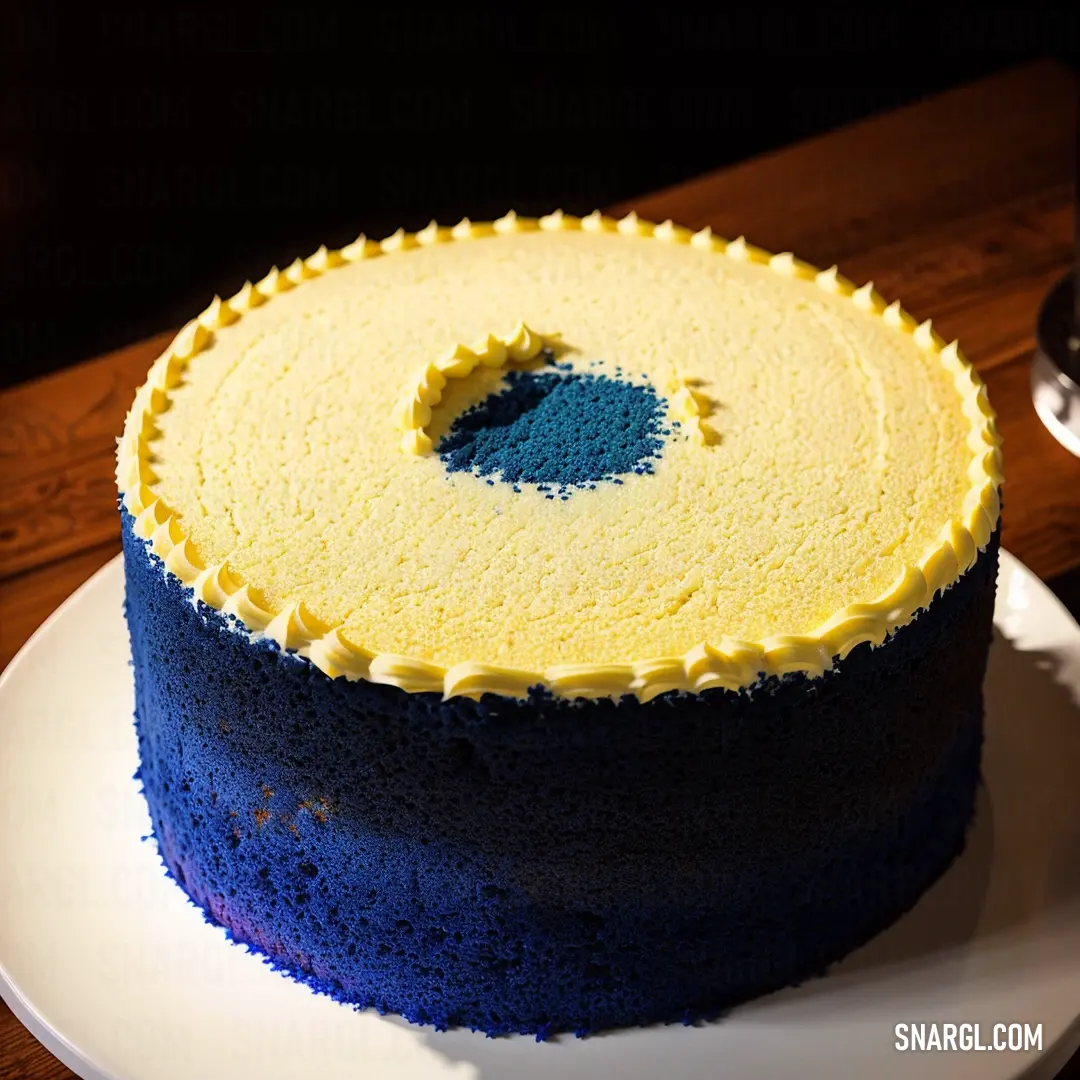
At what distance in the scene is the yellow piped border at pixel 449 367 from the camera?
2.01m

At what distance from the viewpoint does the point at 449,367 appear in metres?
2.09

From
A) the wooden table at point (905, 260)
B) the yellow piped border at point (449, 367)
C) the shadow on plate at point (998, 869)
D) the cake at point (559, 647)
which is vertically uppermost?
the yellow piped border at point (449, 367)

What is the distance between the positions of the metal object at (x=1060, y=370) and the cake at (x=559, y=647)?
1.76 feet

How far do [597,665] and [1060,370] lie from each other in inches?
46.3

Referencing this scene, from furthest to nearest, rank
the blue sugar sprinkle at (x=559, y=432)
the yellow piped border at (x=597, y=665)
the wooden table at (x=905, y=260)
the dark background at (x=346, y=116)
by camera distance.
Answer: the dark background at (x=346, y=116)
the wooden table at (x=905, y=260)
the blue sugar sprinkle at (x=559, y=432)
the yellow piped border at (x=597, y=665)

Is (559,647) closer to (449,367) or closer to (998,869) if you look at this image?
(449,367)

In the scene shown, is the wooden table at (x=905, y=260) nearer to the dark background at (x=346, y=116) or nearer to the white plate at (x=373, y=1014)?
the white plate at (x=373, y=1014)

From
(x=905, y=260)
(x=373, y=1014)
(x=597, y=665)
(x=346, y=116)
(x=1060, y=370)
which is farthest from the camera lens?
(x=346, y=116)

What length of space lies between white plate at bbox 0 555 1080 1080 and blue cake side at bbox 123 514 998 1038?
35mm

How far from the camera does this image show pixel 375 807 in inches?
71.4

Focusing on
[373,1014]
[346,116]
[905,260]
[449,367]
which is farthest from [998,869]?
[346,116]

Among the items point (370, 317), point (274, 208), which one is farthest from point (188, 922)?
point (274, 208)

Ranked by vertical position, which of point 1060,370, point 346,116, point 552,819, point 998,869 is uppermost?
point 552,819

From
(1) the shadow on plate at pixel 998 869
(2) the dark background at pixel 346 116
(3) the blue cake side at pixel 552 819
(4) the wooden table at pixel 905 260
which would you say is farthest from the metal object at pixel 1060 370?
(2) the dark background at pixel 346 116
